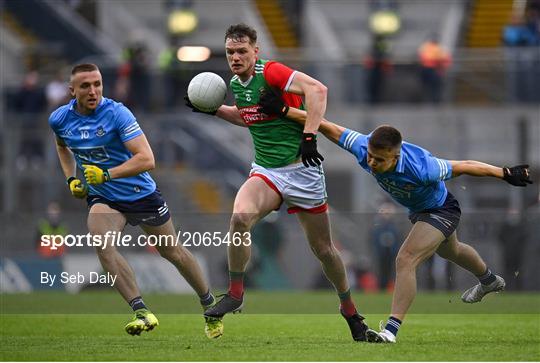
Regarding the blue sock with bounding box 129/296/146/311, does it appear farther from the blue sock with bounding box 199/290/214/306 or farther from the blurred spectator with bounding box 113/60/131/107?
the blurred spectator with bounding box 113/60/131/107

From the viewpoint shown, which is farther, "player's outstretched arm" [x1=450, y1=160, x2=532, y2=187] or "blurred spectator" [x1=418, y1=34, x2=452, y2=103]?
"blurred spectator" [x1=418, y1=34, x2=452, y2=103]

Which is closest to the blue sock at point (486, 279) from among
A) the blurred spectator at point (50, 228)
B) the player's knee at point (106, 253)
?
the player's knee at point (106, 253)

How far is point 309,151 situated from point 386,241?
12562mm

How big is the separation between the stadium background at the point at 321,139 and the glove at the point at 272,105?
9.59m

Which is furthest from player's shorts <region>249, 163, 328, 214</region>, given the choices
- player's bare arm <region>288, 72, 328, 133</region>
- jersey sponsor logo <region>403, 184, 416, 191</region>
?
jersey sponsor logo <region>403, 184, 416, 191</region>

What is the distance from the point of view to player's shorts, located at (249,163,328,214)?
11992 millimetres

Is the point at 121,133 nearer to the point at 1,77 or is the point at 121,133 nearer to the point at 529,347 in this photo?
the point at 529,347

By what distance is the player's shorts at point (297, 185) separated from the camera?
12.0m

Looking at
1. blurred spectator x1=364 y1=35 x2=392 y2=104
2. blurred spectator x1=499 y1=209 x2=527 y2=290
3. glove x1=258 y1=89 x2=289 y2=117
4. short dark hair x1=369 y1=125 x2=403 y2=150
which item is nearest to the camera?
short dark hair x1=369 y1=125 x2=403 y2=150

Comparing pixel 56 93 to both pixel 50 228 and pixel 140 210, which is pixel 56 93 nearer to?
pixel 50 228

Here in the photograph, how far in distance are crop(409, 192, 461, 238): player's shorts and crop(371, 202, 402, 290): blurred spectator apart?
1127 centimetres

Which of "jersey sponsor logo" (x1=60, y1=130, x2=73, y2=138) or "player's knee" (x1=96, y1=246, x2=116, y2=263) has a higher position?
"jersey sponsor logo" (x1=60, y1=130, x2=73, y2=138)

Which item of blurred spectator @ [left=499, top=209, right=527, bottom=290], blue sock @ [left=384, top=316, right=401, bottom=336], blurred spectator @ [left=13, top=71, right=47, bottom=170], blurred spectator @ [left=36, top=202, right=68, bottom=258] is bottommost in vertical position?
blurred spectator @ [left=499, top=209, right=527, bottom=290]

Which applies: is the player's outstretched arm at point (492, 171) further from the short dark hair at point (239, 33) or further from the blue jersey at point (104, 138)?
the blue jersey at point (104, 138)
